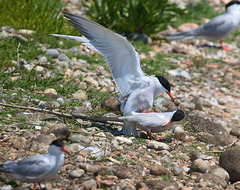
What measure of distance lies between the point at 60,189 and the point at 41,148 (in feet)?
1.80

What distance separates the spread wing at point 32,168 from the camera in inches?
88.2

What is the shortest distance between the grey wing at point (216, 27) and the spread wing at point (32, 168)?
6.04 metres

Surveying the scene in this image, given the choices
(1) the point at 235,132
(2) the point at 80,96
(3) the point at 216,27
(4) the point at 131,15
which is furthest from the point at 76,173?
Answer: (3) the point at 216,27

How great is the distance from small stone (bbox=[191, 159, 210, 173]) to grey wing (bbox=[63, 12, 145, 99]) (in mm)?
1026

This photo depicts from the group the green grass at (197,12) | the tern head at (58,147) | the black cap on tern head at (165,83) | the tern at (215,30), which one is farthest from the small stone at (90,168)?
the green grass at (197,12)

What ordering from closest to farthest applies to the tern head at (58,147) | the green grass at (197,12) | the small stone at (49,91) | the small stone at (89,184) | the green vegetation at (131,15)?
the tern head at (58,147) → the small stone at (89,184) → the small stone at (49,91) → the green vegetation at (131,15) → the green grass at (197,12)

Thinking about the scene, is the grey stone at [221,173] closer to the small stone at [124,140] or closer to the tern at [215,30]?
the small stone at [124,140]

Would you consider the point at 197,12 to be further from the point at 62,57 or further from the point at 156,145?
the point at 156,145

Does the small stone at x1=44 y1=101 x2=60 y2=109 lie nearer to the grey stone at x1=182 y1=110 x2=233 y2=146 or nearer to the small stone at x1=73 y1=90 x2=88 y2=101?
the small stone at x1=73 y1=90 x2=88 y2=101

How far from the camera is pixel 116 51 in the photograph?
3.57 metres

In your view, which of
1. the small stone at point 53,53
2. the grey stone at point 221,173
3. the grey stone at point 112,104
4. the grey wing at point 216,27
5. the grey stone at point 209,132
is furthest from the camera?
the grey wing at point 216,27

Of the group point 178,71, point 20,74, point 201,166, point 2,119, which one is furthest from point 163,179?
point 178,71

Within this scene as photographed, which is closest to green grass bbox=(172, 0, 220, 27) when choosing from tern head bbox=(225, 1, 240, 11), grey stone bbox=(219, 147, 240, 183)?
tern head bbox=(225, 1, 240, 11)

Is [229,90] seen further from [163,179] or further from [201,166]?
[163,179]
